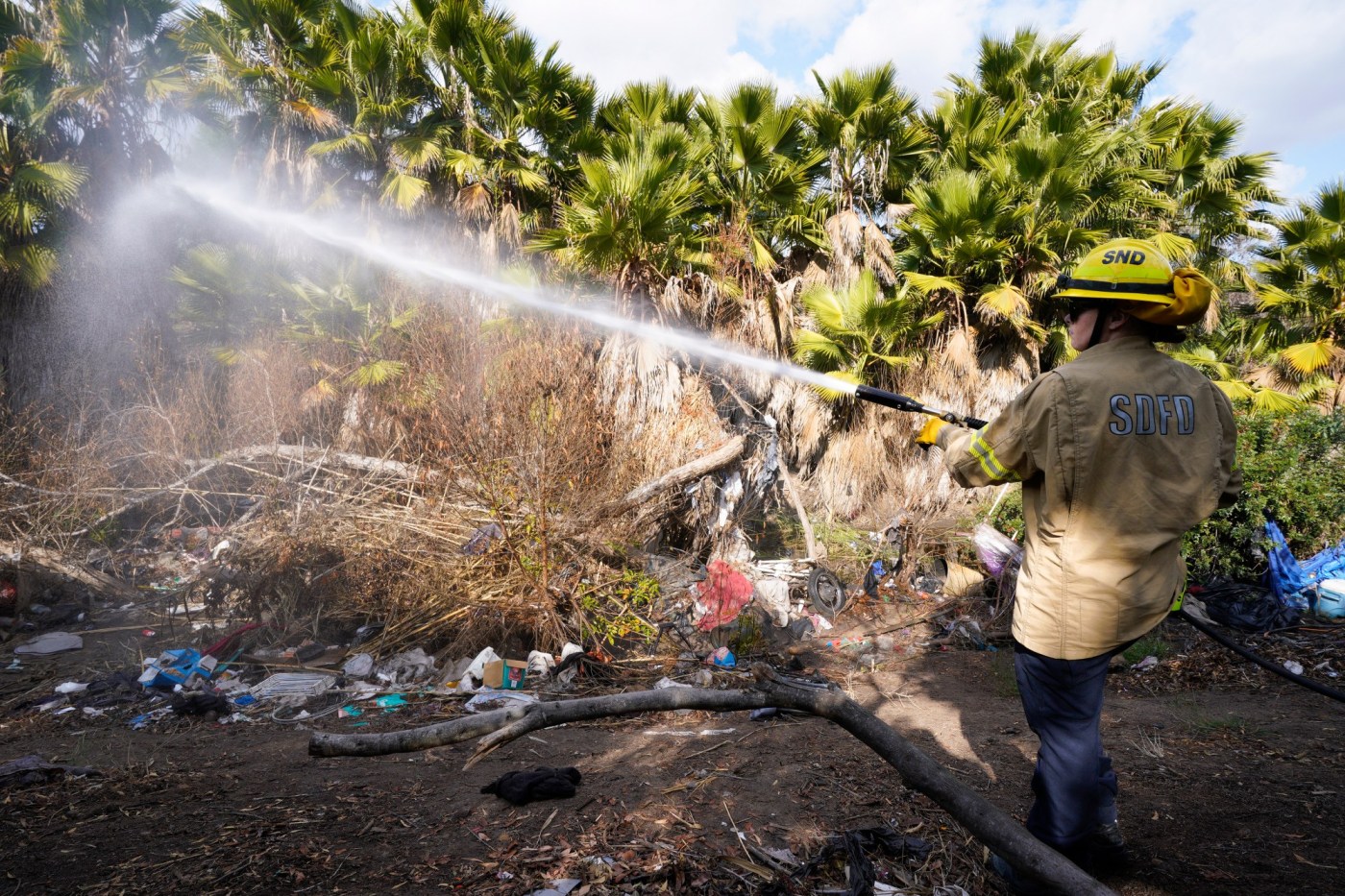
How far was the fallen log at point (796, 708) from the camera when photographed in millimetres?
1735

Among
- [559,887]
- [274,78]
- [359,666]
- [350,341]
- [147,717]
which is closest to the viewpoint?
[559,887]

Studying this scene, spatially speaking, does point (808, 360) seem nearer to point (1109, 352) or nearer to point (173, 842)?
point (1109, 352)

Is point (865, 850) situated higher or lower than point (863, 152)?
lower

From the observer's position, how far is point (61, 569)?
774 centimetres

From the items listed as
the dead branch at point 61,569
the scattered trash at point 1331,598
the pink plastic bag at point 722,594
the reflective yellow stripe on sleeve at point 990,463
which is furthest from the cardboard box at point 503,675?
the scattered trash at point 1331,598

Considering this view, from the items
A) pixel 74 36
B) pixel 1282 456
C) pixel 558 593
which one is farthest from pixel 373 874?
pixel 74 36

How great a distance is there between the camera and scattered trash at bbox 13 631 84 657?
650 centimetres

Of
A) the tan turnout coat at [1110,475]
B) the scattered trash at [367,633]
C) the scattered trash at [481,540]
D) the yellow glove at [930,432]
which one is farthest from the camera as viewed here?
the scattered trash at [367,633]

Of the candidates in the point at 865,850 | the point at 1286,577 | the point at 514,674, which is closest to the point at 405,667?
the point at 514,674

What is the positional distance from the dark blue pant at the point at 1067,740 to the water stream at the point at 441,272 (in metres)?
5.67

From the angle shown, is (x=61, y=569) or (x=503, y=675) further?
(x=61, y=569)

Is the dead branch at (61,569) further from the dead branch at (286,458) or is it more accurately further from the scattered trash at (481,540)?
the scattered trash at (481,540)

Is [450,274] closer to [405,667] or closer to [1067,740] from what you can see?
[405,667]

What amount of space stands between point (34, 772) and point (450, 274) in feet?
27.7
